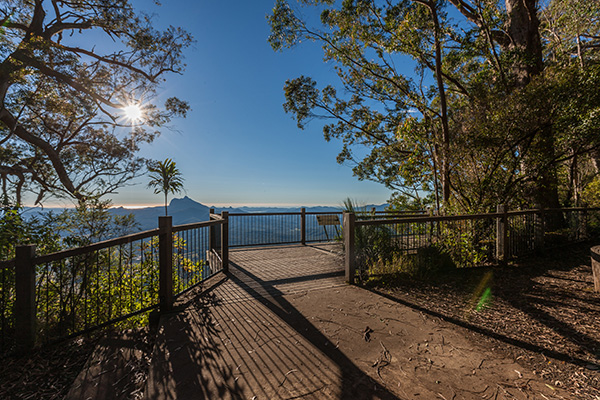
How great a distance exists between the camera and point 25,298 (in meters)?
2.44

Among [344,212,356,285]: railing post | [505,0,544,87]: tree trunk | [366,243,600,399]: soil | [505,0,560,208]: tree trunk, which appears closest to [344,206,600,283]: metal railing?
[344,212,356,285]: railing post

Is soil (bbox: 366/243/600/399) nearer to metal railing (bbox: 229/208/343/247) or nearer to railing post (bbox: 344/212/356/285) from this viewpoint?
railing post (bbox: 344/212/356/285)

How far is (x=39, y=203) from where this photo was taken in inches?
433

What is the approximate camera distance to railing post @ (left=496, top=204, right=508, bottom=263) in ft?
17.1

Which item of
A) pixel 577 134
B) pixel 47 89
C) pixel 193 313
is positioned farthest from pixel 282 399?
pixel 47 89

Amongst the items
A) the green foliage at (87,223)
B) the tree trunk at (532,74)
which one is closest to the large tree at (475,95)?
the tree trunk at (532,74)

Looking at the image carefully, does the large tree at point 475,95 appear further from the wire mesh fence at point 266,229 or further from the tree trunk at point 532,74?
the wire mesh fence at point 266,229

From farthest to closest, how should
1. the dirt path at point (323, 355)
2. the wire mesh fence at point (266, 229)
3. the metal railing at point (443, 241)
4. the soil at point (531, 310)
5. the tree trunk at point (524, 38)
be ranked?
1. the wire mesh fence at point (266, 229)
2. the tree trunk at point (524, 38)
3. the metal railing at point (443, 241)
4. the soil at point (531, 310)
5. the dirt path at point (323, 355)

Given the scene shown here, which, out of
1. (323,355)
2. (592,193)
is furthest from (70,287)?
(592,193)

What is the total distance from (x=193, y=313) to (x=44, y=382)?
136cm

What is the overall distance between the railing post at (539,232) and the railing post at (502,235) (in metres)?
1.40

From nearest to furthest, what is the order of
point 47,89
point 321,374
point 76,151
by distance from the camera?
point 321,374
point 47,89
point 76,151

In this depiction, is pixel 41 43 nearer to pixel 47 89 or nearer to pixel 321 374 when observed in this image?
pixel 47 89

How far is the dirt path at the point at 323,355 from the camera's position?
184 centimetres
